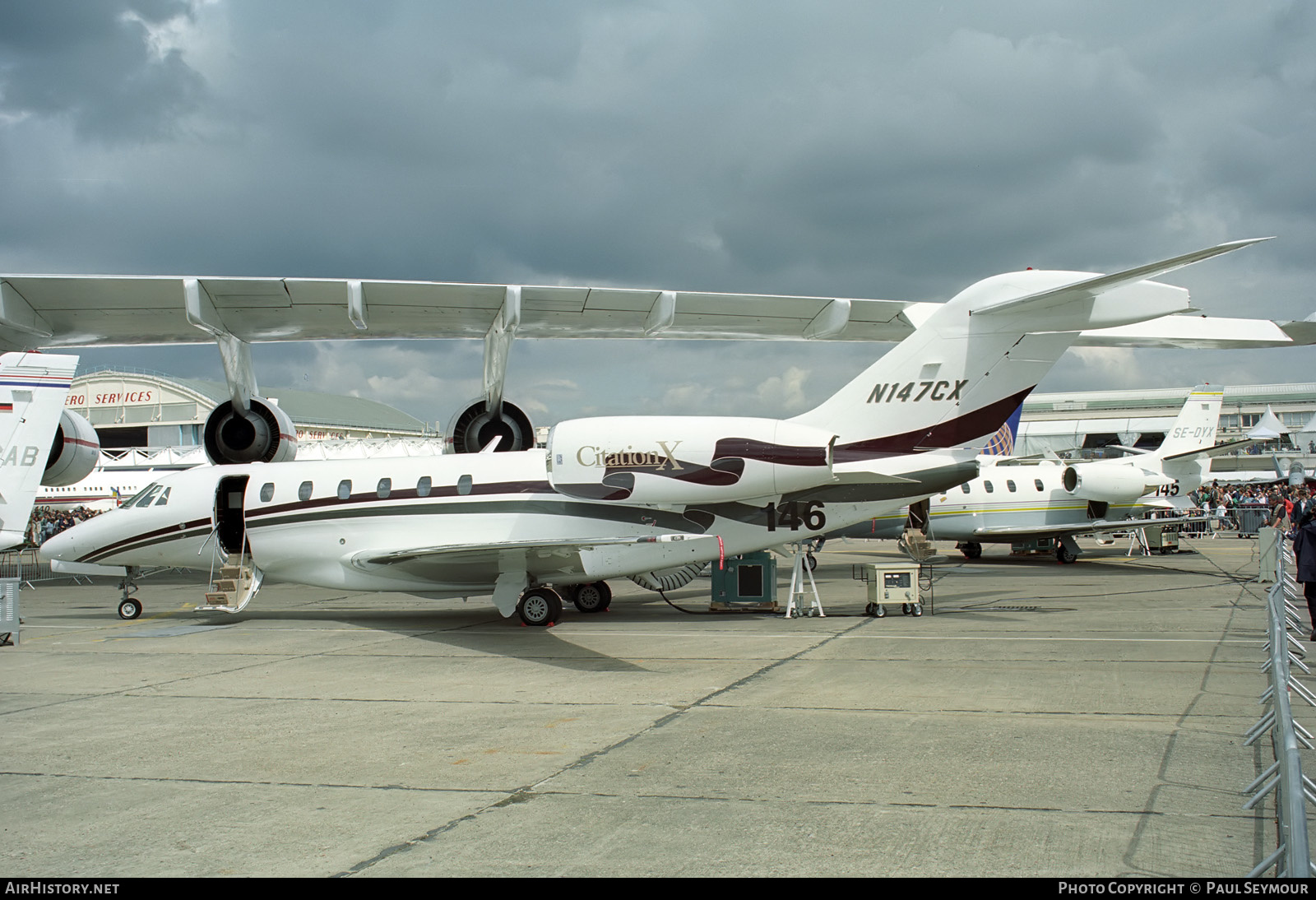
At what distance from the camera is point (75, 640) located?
1336 cm

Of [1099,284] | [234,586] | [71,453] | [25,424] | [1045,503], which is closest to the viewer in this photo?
[1099,284]

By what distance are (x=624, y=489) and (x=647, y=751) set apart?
6912 mm

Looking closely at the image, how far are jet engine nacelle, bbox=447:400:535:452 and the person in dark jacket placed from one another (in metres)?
12.9

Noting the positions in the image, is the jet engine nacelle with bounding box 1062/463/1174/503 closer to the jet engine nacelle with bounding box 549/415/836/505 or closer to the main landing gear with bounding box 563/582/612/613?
the jet engine nacelle with bounding box 549/415/836/505

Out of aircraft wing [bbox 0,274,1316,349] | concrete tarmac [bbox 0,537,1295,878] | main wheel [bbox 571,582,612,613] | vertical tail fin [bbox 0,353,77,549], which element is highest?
aircraft wing [bbox 0,274,1316,349]

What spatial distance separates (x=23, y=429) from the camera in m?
13.8

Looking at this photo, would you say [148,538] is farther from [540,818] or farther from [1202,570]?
[1202,570]

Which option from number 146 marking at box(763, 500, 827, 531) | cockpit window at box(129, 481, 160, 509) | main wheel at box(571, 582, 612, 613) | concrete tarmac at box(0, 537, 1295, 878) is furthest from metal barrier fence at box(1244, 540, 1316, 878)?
cockpit window at box(129, 481, 160, 509)

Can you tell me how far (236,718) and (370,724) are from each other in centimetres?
134

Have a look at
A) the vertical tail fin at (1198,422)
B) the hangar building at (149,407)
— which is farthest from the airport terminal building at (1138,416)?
the hangar building at (149,407)

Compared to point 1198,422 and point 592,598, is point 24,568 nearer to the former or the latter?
point 592,598

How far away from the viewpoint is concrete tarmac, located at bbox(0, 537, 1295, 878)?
455 cm

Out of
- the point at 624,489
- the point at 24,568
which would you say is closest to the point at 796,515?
the point at 624,489
